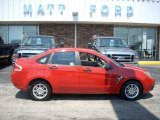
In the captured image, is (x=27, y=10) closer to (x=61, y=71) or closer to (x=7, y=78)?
(x=7, y=78)

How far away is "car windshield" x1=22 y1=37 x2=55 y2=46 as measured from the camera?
17.4 m

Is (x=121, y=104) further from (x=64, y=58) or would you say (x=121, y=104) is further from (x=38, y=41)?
(x=38, y=41)

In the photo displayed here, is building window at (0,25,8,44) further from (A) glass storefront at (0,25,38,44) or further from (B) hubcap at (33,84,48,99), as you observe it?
(B) hubcap at (33,84,48,99)

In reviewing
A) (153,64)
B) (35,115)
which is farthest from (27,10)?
(35,115)

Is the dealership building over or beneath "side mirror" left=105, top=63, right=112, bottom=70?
over

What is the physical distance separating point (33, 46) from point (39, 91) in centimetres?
637

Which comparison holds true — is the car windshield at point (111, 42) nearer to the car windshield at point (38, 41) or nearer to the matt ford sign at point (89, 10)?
the car windshield at point (38, 41)

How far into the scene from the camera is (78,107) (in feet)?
32.7

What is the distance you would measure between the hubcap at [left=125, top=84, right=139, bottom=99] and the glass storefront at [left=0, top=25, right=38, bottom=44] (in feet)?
51.0

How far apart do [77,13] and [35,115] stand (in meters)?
15.6

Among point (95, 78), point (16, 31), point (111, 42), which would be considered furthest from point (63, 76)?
point (16, 31)

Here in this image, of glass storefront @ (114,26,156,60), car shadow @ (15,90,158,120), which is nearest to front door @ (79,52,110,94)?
car shadow @ (15,90,158,120)

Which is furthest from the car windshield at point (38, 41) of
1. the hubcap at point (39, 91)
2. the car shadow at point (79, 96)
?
the hubcap at point (39, 91)

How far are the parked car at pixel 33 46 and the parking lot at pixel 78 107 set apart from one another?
363cm
